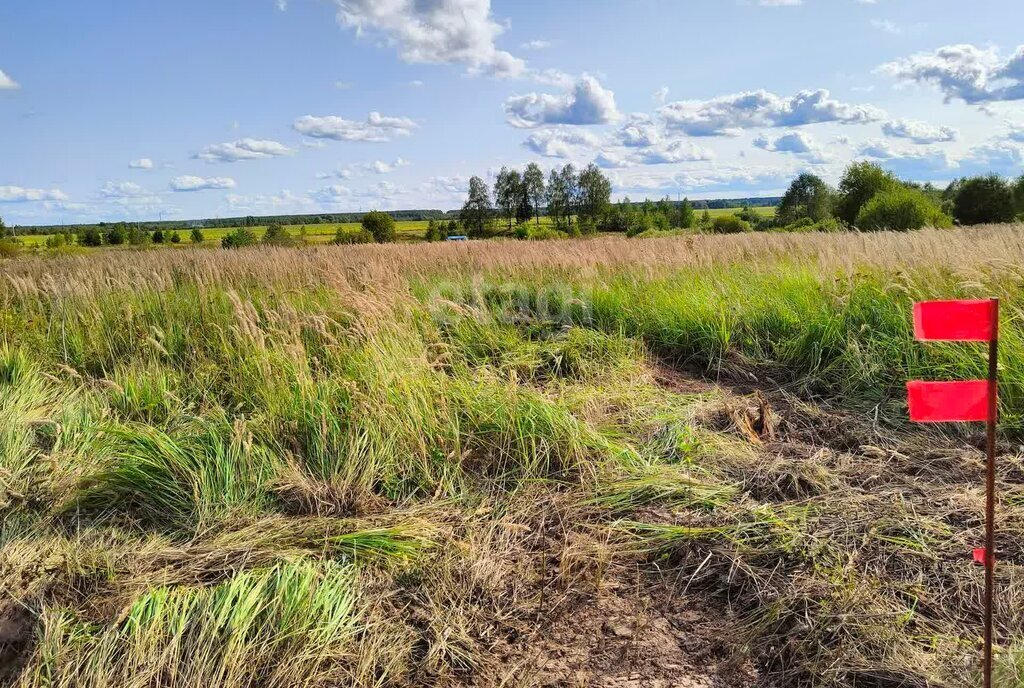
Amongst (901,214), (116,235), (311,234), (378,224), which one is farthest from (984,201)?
(116,235)

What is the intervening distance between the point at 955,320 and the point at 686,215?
57992mm

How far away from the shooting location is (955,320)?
1.56 metres

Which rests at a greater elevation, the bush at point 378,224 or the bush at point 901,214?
the bush at point 378,224

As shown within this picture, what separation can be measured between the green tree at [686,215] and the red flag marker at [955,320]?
51.9 meters

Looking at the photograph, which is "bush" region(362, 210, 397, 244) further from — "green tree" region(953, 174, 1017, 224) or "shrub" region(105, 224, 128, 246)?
"green tree" region(953, 174, 1017, 224)

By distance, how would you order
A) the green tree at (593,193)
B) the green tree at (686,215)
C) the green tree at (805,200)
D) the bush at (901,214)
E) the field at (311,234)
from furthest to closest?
1. the green tree at (593,193)
2. the green tree at (686,215)
3. the green tree at (805,200)
4. the field at (311,234)
5. the bush at (901,214)

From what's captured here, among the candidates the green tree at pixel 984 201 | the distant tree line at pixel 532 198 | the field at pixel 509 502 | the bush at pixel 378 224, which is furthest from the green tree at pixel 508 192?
the field at pixel 509 502

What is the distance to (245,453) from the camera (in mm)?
2941

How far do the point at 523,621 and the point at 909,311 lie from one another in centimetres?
409

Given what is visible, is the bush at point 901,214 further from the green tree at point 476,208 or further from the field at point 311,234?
the green tree at point 476,208

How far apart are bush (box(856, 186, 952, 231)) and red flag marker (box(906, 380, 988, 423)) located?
60.9ft

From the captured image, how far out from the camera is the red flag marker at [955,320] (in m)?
1.54

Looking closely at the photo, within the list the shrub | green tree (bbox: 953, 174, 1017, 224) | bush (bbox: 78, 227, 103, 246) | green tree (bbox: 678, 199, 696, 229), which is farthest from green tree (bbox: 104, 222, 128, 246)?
green tree (bbox: 953, 174, 1017, 224)

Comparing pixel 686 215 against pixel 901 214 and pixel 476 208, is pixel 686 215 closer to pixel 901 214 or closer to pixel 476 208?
pixel 476 208
